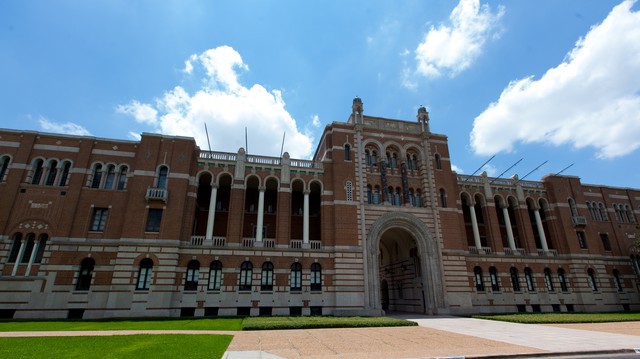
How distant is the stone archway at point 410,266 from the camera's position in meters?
35.5

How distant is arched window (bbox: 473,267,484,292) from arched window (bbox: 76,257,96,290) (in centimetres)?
4088

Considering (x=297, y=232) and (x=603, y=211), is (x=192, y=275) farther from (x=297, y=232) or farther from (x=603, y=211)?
(x=603, y=211)

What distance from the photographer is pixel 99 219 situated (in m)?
32.2

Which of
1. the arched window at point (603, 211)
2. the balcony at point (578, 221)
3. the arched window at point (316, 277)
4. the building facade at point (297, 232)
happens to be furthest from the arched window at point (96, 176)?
the arched window at point (603, 211)

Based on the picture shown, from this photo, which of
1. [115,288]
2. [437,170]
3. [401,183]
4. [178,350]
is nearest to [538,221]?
[437,170]

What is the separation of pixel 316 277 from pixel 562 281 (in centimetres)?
3248

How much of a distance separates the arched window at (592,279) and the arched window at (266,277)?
4072 centimetres

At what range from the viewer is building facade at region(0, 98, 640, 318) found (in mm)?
30172

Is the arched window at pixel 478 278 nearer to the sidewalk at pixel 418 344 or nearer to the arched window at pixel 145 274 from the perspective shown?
the sidewalk at pixel 418 344

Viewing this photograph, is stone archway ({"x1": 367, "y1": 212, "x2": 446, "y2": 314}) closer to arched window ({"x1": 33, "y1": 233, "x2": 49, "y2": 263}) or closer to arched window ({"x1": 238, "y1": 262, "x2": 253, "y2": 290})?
arched window ({"x1": 238, "y1": 262, "x2": 253, "y2": 290})

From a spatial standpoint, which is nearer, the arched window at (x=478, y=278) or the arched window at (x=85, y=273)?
the arched window at (x=85, y=273)

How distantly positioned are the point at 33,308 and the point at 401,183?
125 ft

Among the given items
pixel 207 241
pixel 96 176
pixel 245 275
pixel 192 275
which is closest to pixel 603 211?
pixel 245 275

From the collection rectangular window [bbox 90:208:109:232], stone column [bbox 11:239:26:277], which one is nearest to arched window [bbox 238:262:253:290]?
rectangular window [bbox 90:208:109:232]
